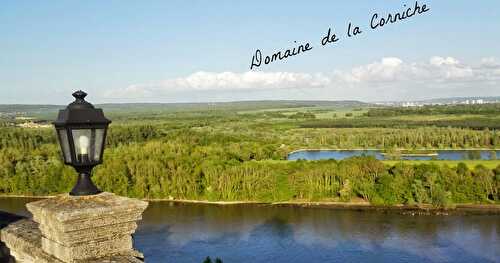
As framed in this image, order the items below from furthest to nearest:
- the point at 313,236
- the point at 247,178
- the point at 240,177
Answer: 1. the point at 240,177
2. the point at 247,178
3. the point at 313,236

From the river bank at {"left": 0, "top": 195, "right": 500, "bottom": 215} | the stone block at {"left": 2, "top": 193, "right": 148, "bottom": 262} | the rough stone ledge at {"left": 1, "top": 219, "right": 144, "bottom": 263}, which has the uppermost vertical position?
the stone block at {"left": 2, "top": 193, "right": 148, "bottom": 262}

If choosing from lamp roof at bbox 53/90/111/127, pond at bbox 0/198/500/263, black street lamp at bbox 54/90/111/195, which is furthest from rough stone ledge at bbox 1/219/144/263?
pond at bbox 0/198/500/263

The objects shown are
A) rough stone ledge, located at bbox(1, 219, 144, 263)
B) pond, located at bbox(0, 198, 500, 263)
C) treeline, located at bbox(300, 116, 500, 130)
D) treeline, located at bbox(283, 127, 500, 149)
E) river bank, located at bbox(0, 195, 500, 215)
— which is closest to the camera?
rough stone ledge, located at bbox(1, 219, 144, 263)

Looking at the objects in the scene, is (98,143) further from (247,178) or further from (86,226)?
(247,178)

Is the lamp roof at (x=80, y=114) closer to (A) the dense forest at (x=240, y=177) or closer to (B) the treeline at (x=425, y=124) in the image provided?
(A) the dense forest at (x=240, y=177)

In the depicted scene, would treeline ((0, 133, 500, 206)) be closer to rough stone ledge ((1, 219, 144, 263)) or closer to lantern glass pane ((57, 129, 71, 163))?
rough stone ledge ((1, 219, 144, 263))

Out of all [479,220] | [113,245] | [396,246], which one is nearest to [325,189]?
[479,220]

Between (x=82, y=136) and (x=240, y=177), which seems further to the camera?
(x=240, y=177)

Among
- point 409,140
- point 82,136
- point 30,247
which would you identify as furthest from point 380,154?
point 82,136
